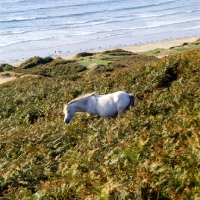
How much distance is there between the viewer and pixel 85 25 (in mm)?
81688

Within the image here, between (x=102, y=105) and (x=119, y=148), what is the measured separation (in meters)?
4.43

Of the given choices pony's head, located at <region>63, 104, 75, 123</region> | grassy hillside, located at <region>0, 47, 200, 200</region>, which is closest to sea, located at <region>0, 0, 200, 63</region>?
grassy hillside, located at <region>0, 47, 200, 200</region>

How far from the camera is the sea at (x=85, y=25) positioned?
6312 centimetres

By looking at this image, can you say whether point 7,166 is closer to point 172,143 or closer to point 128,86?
point 172,143

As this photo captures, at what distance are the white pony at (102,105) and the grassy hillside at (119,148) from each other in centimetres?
A: 38

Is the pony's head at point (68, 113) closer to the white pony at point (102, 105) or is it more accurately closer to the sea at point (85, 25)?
the white pony at point (102, 105)

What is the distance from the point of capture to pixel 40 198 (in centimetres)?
704

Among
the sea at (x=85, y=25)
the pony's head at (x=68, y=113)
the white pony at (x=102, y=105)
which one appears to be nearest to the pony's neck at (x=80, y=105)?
the white pony at (x=102, y=105)

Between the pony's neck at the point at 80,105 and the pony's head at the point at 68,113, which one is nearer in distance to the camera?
the pony's head at the point at 68,113

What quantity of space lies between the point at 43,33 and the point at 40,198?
69.7 meters

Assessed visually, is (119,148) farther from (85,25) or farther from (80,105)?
(85,25)

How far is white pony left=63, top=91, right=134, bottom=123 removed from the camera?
42.8 feet

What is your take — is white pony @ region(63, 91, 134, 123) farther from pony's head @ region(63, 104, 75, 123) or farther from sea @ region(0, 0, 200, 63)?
sea @ region(0, 0, 200, 63)

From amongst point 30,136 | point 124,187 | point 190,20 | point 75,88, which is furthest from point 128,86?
point 190,20
